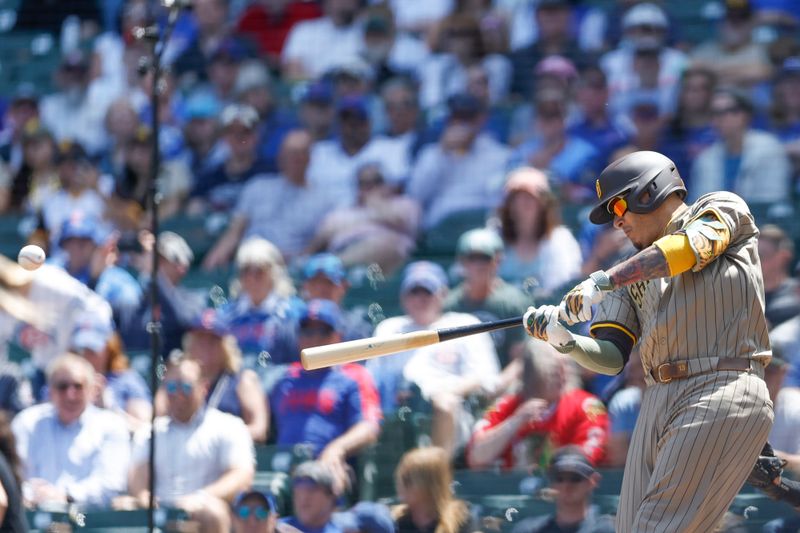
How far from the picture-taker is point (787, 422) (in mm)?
5215

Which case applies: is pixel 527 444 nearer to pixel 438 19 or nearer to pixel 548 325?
pixel 548 325

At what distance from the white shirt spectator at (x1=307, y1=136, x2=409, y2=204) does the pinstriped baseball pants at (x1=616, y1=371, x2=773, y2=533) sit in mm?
4075

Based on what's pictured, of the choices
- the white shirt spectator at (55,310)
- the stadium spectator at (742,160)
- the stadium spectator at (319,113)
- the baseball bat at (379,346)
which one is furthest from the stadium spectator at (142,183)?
the baseball bat at (379,346)

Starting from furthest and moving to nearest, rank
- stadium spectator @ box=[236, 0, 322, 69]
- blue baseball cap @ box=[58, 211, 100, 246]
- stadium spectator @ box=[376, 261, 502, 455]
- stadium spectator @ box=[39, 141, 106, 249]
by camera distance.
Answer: stadium spectator @ box=[236, 0, 322, 69]
stadium spectator @ box=[39, 141, 106, 249]
blue baseball cap @ box=[58, 211, 100, 246]
stadium spectator @ box=[376, 261, 502, 455]

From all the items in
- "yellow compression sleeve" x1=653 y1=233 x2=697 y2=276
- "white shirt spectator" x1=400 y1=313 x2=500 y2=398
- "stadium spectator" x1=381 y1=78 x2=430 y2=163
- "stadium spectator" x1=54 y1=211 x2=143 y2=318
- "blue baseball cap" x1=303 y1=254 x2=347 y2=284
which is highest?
"stadium spectator" x1=381 y1=78 x2=430 y2=163

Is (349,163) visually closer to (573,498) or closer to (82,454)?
(82,454)

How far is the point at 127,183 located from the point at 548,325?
5325 millimetres

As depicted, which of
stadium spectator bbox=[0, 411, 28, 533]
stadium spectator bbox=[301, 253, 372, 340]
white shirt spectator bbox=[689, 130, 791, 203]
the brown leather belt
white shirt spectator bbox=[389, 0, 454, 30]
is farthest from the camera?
white shirt spectator bbox=[389, 0, 454, 30]

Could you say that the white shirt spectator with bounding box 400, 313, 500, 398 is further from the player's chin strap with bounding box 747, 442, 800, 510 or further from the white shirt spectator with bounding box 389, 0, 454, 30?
the white shirt spectator with bounding box 389, 0, 454, 30

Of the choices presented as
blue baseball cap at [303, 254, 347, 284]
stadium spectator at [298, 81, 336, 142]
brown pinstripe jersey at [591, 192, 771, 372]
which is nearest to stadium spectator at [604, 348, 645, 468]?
blue baseball cap at [303, 254, 347, 284]

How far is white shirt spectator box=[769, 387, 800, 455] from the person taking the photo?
204 inches

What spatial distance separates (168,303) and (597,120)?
243cm

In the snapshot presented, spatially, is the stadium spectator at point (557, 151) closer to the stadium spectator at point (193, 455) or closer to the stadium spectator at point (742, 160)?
the stadium spectator at point (742, 160)

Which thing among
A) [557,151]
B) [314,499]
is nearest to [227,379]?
[314,499]
